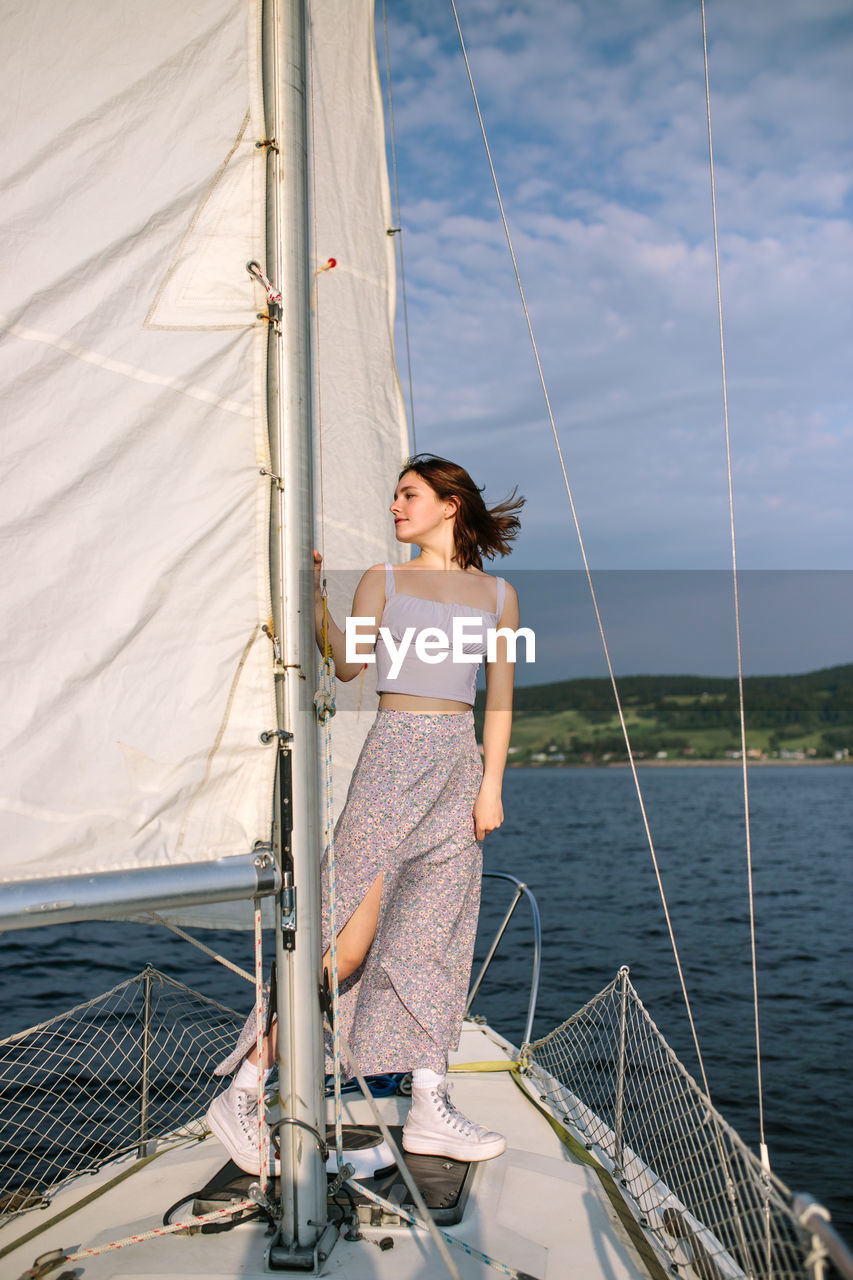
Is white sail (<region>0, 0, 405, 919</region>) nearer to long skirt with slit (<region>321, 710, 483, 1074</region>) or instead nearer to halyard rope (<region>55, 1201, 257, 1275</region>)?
long skirt with slit (<region>321, 710, 483, 1074</region>)

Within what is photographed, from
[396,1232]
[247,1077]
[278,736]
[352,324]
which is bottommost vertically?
[396,1232]

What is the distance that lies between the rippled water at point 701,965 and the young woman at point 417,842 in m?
3.92

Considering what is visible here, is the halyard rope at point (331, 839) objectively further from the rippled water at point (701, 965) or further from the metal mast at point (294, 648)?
the rippled water at point (701, 965)

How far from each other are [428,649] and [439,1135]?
4.50 feet

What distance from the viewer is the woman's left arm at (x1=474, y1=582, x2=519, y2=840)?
266cm

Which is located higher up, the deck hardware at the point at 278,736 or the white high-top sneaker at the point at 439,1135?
the deck hardware at the point at 278,736

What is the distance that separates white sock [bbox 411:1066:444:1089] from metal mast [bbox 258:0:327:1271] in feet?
1.91

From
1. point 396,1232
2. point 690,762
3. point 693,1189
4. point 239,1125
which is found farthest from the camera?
point 690,762

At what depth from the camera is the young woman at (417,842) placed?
8.46 ft

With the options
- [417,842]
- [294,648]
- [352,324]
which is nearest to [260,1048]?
[417,842]

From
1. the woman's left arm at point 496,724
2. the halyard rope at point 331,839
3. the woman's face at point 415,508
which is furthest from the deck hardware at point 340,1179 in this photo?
the woman's face at point 415,508

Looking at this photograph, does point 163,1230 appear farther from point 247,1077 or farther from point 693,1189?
point 693,1189

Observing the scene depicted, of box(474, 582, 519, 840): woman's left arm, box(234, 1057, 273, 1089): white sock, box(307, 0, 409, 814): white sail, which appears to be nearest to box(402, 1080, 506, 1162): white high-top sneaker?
box(234, 1057, 273, 1089): white sock

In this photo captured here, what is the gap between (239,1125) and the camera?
2.31 m
